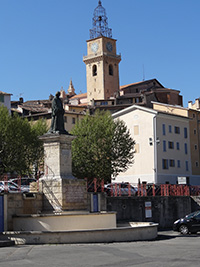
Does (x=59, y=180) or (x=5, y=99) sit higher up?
(x=5, y=99)

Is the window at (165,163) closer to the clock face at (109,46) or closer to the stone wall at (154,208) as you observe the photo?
the stone wall at (154,208)

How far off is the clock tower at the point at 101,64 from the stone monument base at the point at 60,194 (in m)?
92.6

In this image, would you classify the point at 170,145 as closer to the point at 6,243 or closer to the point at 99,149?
the point at 99,149

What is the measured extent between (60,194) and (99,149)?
83.4 ft

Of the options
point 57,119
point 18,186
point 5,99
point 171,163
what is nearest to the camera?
point 57,119

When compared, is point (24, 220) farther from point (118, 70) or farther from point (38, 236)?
point (118, 70)

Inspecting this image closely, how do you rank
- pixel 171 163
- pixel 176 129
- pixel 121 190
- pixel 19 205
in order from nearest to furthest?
pixel 19 205 < pixel 121 190 < pixel 171 163 < pixel 176 129

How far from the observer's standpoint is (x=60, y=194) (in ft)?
81.2

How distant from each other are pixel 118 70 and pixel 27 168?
82.8m

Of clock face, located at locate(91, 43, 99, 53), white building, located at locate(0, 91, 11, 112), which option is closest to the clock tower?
clock face, located at locate(91, 43, 99, 53)

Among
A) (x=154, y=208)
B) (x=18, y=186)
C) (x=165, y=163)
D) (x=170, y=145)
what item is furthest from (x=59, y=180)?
(x=170, y=145)

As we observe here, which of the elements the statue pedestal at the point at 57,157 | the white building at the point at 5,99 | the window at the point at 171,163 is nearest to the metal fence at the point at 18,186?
the statue pedestal at the point at 57,157

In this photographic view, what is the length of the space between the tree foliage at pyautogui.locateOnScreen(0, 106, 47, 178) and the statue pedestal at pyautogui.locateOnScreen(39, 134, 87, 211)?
19.6m

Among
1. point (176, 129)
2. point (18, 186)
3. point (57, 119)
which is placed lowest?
point (18, 186)
